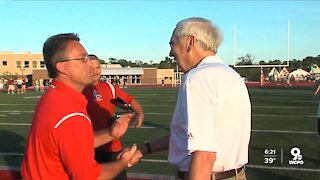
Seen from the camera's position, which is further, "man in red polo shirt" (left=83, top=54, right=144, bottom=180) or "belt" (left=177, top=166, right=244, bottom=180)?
"man in red polo shirt" (left=83, top=54, right=144, bottom=180)

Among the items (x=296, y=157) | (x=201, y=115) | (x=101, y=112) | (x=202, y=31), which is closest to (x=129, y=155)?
(x=201, y=115)

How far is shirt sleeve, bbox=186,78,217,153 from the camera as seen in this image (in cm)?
263

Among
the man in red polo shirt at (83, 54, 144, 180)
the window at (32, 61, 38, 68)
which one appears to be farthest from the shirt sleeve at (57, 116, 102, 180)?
the window at (32, 61, 38, 68)

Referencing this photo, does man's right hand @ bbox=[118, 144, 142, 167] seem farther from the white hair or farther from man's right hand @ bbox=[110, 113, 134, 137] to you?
the white hair

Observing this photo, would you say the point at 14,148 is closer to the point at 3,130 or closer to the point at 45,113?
the point at 3,130

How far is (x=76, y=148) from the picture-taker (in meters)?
2.59

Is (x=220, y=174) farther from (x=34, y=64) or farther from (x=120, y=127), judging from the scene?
(x=34, y=64)

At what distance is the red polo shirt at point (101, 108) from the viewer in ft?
17.5

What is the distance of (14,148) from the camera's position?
34.5 feet

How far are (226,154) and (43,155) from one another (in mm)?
1098

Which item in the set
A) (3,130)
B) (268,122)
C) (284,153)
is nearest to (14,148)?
(3,130)

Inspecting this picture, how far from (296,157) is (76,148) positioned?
23.1ft

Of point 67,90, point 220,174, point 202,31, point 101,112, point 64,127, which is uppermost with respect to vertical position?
point 202,31

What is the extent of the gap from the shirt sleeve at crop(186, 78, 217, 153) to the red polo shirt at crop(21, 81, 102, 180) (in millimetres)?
575
